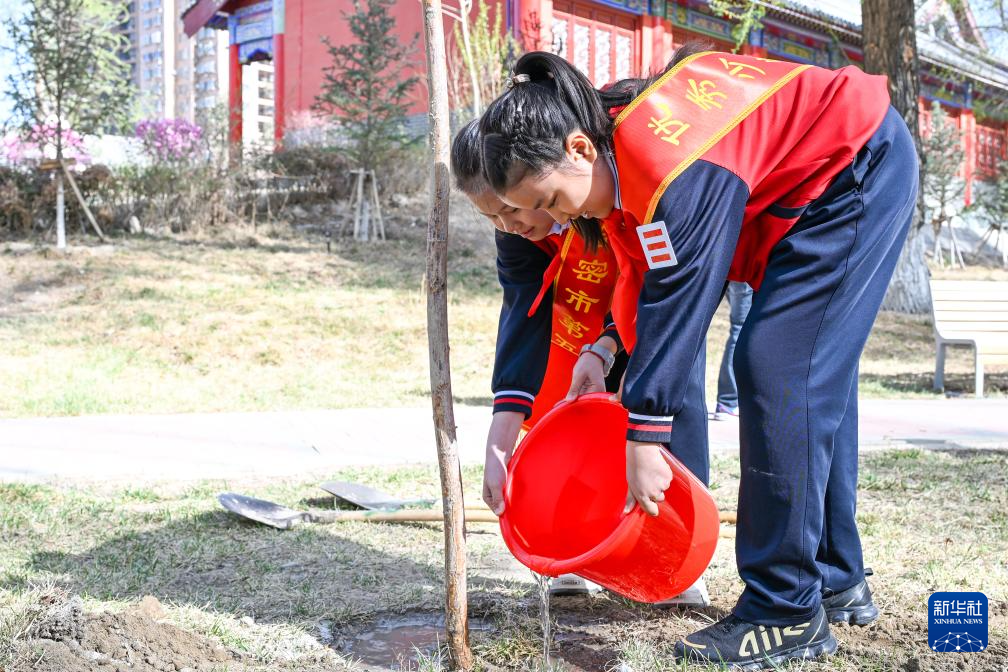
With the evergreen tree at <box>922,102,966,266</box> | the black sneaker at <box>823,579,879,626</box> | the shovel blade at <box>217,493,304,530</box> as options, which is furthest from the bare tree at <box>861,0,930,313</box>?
the black sneaker at <box>823,579,879,626</box>

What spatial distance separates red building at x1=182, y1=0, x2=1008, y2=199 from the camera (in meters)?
14.8

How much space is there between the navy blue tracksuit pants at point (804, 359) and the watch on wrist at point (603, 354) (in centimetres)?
45

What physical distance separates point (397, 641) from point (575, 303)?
97 centimetres

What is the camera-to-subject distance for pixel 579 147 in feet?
6.24

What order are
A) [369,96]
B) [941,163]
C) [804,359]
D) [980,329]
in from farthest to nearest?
[941,163] < [369,96] < [980,329] < [804,359]

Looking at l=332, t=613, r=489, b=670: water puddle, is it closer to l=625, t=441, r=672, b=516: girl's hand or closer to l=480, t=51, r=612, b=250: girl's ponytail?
l=625, t=441, r=672, b=516: girl's hand

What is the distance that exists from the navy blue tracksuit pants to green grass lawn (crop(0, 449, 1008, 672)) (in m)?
0.28

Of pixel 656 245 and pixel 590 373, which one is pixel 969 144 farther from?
pixel 656 245

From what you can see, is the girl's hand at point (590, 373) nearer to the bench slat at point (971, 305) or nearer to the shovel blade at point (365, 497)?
the shovel blade at point (365, 497)

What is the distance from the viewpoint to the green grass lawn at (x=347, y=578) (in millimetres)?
2283

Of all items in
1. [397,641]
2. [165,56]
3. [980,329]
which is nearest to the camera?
[397,641]

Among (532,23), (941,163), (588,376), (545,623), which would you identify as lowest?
(545,623)

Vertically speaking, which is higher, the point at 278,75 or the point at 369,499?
the point at 278,75

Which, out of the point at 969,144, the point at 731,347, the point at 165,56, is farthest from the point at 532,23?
the point at 165,56
